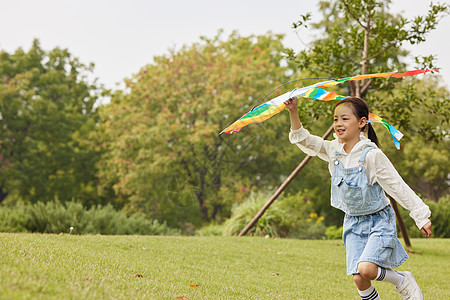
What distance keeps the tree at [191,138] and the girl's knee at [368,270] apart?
13.1 m

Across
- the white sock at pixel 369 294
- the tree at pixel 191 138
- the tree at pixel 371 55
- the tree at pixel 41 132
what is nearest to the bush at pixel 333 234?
the tree at pixel 191 138

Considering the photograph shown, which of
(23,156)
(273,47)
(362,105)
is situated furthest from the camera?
(273,47)

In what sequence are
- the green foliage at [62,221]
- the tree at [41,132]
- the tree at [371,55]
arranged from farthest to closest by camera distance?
1. the tree at [41,132]
2. the green foliage at [62,221]
3. the tree at [371,55]

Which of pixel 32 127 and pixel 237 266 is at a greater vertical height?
pixel 32 127

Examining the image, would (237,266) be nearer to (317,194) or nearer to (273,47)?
(317,194)

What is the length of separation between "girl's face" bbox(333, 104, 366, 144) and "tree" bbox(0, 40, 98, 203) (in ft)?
60.4

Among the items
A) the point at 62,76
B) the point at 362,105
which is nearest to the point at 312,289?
the point at 362,105

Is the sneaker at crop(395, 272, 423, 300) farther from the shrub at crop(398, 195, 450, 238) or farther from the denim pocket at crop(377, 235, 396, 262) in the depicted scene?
the shrub at crop(398, 195, 450, 238)

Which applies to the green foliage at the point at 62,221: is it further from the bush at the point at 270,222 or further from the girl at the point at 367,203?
the girl at the point at 367,203

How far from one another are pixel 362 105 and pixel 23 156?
20.1 metres

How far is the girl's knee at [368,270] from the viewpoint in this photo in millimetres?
3516

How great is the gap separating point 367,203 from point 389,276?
0.62 metres

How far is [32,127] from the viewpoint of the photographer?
21047mm

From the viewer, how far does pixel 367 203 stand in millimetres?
3721
